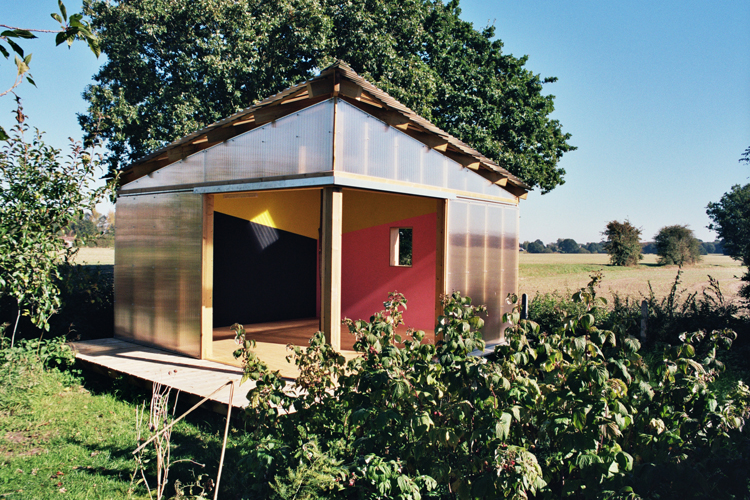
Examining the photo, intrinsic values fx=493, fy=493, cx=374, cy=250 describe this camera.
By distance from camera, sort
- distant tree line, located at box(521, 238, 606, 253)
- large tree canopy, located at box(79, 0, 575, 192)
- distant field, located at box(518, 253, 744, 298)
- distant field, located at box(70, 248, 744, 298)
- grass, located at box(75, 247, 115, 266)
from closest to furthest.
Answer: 1. large tree canopy, located at box(79, 0, 575, 192)
2. grass, located at box(75, 247, 115, 266)
3. distant field, located at box(518, 253, 744, 298)
4. distant field, located at box(70, 248, 744, 298)
5. distant tree line, located at box(521, 238, 606, 253)

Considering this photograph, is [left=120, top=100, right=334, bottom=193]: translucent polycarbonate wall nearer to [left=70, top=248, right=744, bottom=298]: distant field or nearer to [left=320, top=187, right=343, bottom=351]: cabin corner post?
[left=320, top=187, right=343, bottom=351]: cabin corner post

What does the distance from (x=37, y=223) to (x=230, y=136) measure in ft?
8.10

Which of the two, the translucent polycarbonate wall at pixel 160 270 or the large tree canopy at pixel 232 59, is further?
the large tree canopy at pixel 232 59

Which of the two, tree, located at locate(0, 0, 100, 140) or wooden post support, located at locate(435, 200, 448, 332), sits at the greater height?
tree, located at locate(0, 0, 100, 140)

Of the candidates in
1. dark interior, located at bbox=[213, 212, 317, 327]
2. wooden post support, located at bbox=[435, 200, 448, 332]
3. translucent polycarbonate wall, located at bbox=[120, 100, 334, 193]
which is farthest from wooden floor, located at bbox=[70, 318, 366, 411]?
translucent polycarbonate wall, located at bbox=[120, 100, 334, 193]

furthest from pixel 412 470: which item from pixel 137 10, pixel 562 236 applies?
pixel 562 236

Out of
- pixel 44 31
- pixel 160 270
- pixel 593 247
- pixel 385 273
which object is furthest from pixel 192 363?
pixel 593 247

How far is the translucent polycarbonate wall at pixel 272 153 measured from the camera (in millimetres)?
5316

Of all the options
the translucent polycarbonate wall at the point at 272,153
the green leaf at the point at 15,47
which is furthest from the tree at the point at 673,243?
the green leaf at the point at 15,47

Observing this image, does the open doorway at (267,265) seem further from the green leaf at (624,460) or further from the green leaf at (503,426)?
the green leaf at (624,460)

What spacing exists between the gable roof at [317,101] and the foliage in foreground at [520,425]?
316cm

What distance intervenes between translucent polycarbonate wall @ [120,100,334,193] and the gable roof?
10cm

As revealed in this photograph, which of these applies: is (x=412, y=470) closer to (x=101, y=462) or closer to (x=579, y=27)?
(x=101, y=462)

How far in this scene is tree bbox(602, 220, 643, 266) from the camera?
29172 mm
